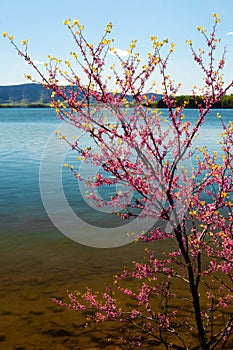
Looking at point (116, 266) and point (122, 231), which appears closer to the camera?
point (116, 266)

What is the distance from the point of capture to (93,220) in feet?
68.1

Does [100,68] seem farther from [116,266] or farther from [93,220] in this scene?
[93,220]

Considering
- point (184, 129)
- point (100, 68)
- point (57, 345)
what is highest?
point (100, 68)

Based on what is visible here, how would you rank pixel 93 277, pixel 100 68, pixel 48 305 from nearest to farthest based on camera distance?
pixel 100 68
pixel 48 305
pixel 93 277

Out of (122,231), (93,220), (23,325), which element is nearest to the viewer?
(23,325)

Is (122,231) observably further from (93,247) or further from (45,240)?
(45,240)

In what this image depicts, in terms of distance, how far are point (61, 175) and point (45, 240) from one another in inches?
612

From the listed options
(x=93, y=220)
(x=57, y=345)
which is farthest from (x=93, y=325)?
(x=93, y=220)

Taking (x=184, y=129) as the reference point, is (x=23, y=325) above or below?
below

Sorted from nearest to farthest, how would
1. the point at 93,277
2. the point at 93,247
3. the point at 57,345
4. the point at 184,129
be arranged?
1. the point at 184,129
2. the point at 57,345
3. the point at 93,277
4. the point at 93,247

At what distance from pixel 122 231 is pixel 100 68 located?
44.8 feet

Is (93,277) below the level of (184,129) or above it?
below

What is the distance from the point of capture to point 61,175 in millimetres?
32938

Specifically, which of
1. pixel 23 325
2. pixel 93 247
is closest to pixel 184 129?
pixel 23 325
